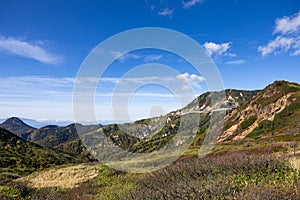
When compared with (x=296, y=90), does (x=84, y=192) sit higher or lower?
lower

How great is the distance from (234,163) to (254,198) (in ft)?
24.4

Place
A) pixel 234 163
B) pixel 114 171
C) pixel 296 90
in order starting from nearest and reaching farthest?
pixel 234 163
pixel 114 171
pixel 296 90

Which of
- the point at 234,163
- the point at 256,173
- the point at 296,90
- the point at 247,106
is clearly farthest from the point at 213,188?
the point at 247,106

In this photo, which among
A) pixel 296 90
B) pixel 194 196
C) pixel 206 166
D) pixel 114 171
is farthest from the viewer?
pixel 296 90

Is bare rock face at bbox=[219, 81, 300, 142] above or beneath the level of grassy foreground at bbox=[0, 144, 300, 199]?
above

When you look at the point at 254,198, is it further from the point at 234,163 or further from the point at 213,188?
the point at 234,163

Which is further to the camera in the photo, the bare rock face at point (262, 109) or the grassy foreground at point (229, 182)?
the bare rock face at point (262, 109)

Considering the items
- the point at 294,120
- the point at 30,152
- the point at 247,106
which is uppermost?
the point at 247,106

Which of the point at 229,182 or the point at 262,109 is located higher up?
the point at 262,109

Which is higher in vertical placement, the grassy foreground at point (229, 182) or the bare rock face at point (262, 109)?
the bare rock face at point (262, 109)

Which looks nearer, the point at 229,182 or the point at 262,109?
the point at 229,182

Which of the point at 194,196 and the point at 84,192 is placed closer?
the point at 194,196

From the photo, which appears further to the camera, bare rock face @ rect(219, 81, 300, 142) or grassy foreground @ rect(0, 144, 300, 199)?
Answer: bare rock face @ rect(219, 81, 300, 142)

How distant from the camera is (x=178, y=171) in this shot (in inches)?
640
